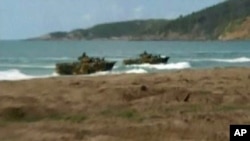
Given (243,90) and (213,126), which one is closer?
(213,126)

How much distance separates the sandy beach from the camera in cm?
1066

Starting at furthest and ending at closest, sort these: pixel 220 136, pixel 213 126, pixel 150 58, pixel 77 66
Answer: pixel 150 58 → pixel 77 66 → pixel 213 126 → pixel 220 136

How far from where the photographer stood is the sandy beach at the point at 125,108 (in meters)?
10.7

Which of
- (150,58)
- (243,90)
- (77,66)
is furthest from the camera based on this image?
(150,58)

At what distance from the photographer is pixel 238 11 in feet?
606

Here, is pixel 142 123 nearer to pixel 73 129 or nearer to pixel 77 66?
pixel 73 129

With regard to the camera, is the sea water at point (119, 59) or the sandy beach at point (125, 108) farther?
the sea water at point (119, 59)

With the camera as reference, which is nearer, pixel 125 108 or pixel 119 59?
pixel 125 108

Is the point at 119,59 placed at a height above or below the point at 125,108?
below

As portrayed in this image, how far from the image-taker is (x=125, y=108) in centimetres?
1331

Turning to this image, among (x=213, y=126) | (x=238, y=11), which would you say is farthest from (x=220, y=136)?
(x=238, y=11)

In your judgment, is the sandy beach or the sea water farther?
the sea water

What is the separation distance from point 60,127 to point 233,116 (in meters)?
3.31

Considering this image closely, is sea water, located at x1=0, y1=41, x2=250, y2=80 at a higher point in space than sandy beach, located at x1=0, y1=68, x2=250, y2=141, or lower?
lower
